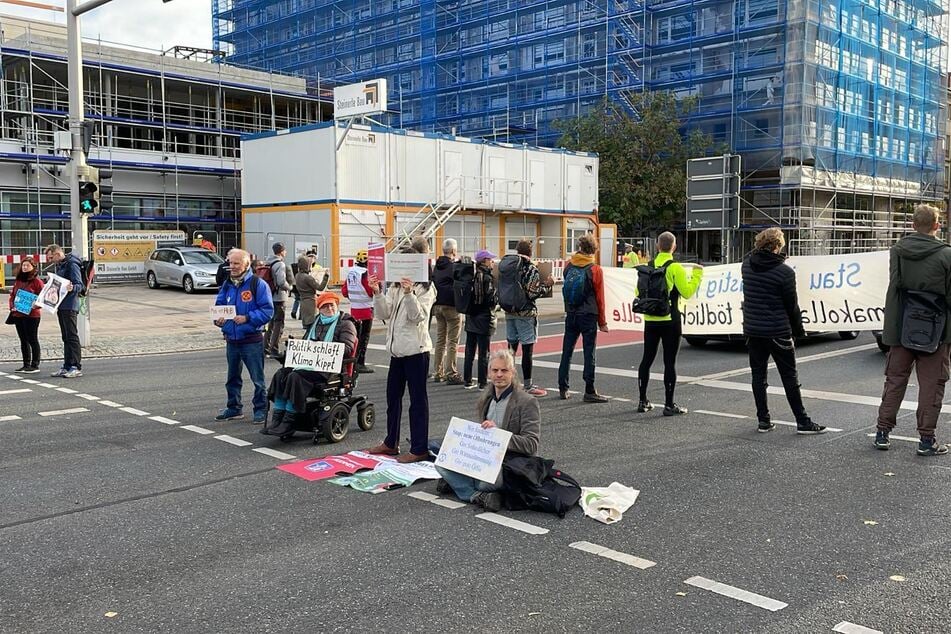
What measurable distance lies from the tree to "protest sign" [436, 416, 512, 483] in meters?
35.1

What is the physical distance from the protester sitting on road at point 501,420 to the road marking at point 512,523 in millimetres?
88

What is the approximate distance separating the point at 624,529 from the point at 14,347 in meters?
13.2

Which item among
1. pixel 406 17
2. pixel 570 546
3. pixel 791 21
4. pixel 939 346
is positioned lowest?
pixel 570 546

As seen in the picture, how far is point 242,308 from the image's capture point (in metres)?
9.18

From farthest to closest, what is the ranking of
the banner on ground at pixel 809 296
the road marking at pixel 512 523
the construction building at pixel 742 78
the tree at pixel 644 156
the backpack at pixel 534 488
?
the tree at pixel 644 156 → the construction building at pixel 742 78 → the banner on ground at pixel 809 296 → the backpack at pixel 534 488 → the road marking at pixel 512 523

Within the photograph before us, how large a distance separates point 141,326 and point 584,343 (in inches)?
480

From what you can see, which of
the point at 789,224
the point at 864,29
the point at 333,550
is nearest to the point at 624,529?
the point at 333,550

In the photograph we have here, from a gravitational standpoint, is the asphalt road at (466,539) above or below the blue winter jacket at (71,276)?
below

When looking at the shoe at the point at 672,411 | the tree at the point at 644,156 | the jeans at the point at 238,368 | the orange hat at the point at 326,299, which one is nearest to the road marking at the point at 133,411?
the jeans at the point at 238,368

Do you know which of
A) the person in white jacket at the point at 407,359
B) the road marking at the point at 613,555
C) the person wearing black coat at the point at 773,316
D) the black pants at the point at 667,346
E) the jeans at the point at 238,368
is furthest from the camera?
the black pants at the point at 667,346

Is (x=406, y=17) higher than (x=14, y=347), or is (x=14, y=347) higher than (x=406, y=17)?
(x=406, y=17)

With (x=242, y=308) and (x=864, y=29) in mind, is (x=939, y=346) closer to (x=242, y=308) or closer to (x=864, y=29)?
(x=242, y=308)

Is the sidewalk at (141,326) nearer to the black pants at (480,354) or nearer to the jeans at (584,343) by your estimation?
the black pants at (480,354)

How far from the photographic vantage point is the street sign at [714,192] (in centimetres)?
1723
